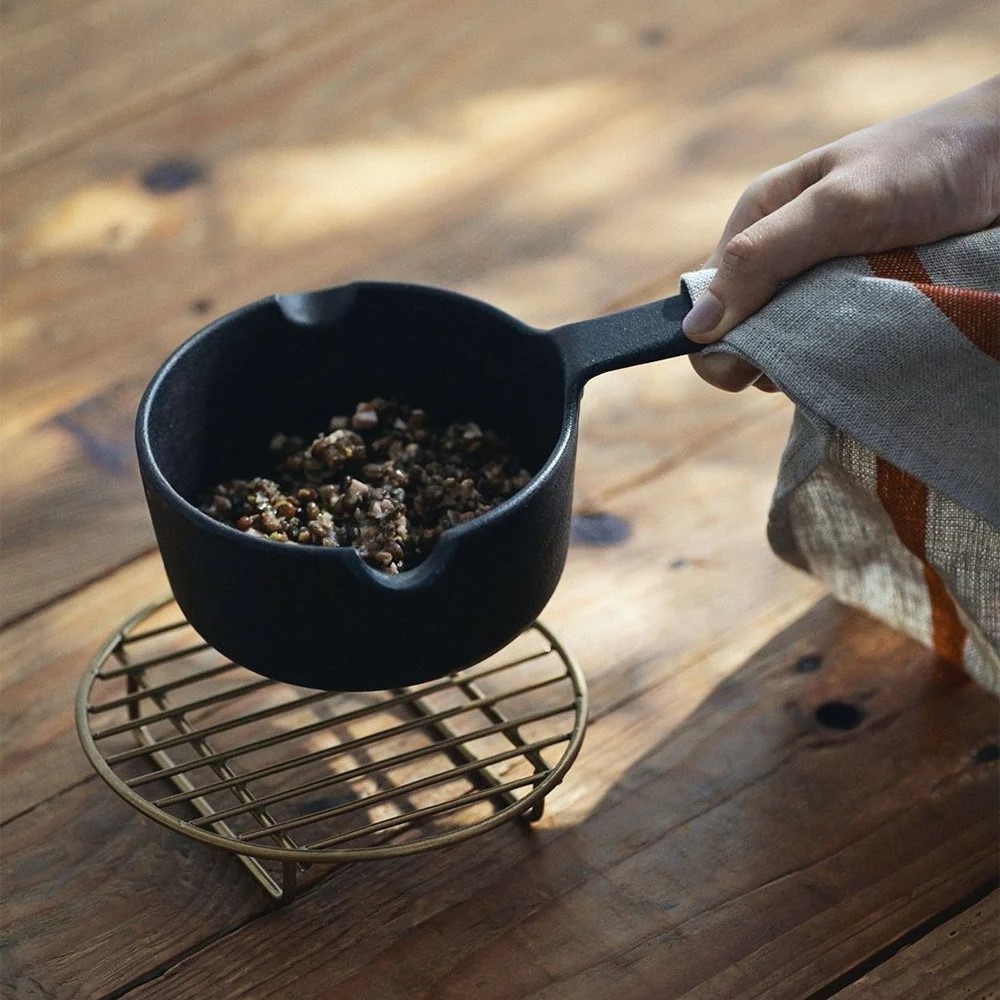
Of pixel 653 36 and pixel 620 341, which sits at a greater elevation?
pixel 620 341

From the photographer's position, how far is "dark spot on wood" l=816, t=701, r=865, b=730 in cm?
84

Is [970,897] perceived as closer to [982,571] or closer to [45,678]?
[982,571]

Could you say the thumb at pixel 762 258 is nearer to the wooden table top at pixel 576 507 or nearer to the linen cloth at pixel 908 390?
the linen cloth at pixel 908 390

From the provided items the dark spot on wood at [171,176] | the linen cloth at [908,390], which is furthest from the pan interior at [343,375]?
the dark spot on wood at [171,176]

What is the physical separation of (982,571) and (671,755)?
0.68 ft

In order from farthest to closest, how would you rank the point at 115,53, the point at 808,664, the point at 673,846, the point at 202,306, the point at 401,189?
1. the point at 115,53
2. the point at 401,189
3. the point at 202,306
4. the point at 808,664
5. the point at 673,846

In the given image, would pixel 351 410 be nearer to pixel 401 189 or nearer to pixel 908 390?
pixel 908 390

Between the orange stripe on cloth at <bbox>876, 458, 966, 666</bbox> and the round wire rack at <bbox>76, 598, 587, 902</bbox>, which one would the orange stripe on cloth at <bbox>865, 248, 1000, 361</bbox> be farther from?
the round wire rack at <bbox>76, 598, 587, 902</bbox>

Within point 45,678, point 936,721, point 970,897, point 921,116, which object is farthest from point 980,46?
point 45,678

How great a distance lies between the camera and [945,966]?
72cm

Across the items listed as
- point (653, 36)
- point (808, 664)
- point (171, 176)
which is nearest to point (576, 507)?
point (808, 664)

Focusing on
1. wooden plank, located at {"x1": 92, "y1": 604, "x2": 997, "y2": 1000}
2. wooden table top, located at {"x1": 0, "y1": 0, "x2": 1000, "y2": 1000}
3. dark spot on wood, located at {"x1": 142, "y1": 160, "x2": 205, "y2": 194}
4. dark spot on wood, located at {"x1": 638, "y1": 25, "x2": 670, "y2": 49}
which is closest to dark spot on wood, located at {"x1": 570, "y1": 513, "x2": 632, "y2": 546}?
wooden table top, located at {"x1": 0, "y1": 0, "x2": 1000, "y2": 1000}

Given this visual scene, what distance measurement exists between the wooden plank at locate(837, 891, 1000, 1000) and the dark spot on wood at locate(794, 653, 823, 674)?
0.18 m

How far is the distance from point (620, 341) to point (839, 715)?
276mm
